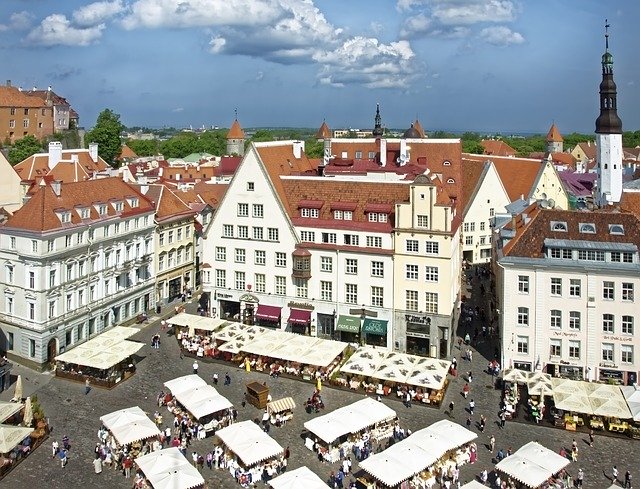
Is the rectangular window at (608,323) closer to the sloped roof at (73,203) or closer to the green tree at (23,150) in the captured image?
the sloped roof at (73,203)

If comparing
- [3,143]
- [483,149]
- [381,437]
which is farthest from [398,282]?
[483,149]

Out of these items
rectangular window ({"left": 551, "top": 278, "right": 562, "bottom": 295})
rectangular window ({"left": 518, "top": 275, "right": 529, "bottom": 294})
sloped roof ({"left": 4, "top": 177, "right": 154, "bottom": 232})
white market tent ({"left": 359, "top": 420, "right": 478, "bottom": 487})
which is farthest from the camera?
sloped roof ({"left": 4, "top": 177, "right": 154, "bottom": 232})

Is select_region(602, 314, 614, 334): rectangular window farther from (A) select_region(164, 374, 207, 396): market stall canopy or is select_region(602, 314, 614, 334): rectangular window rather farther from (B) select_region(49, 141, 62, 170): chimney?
(B) select_region(49, 141, 62, 170): chimney

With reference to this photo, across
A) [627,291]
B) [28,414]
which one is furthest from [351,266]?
[28,414]

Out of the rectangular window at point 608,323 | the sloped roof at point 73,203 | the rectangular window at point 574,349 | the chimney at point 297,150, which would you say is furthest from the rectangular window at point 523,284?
the sloped roof at point 73,203

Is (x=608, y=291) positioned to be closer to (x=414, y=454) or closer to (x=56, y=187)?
(x=414, y=454)

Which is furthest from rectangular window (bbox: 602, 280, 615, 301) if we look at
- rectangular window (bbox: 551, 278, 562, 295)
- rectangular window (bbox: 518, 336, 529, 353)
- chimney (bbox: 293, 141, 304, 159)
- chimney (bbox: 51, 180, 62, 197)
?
chimney (bbox: 51, 180, 62, 197)
